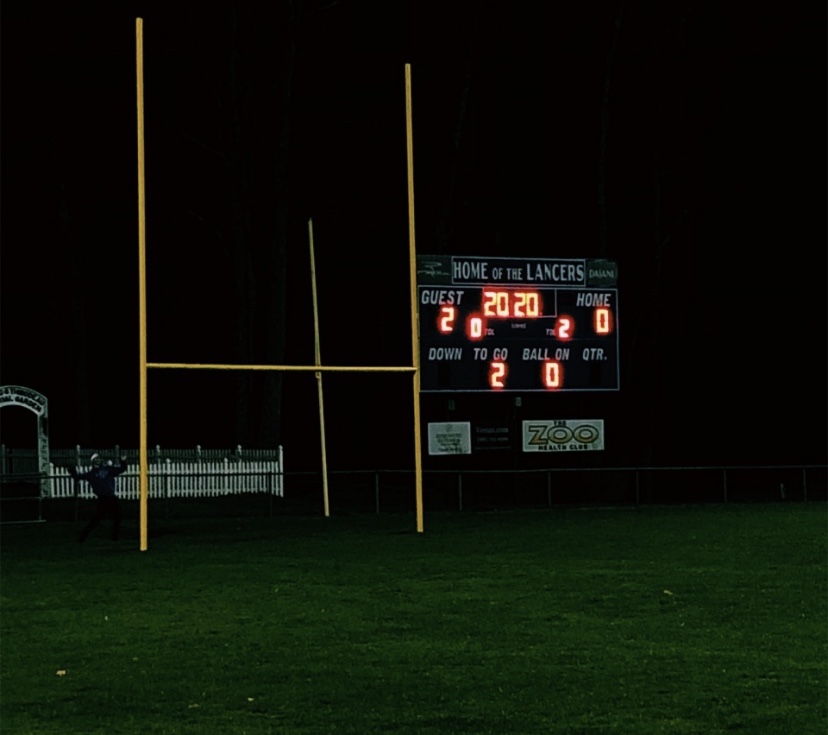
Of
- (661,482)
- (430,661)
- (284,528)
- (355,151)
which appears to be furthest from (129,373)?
(430,661)

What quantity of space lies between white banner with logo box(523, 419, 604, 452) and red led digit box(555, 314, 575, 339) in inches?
96.8

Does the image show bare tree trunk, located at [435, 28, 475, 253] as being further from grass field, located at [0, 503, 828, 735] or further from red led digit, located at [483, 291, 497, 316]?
grass field, located at [0, 503, 828, 735]

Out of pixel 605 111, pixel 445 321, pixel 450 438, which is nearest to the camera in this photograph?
pixel 445 321

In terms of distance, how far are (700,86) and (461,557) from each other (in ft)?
79.7

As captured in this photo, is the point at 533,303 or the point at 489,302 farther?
the point at 533,303

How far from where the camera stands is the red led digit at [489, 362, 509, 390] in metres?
23.1

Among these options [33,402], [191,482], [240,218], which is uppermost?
[240,218]

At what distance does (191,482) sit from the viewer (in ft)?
101

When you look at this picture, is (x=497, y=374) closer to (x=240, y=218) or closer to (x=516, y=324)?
(x=516, y=324)

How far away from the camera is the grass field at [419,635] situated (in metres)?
8.46

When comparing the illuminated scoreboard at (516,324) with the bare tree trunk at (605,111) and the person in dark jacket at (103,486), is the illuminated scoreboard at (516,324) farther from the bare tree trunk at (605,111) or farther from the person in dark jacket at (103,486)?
the bare tree trunk at (605,111)

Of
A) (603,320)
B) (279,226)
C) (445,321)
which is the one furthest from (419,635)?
(279,226)

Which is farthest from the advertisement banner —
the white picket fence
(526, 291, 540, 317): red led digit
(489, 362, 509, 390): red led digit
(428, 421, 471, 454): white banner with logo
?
the white picket fence

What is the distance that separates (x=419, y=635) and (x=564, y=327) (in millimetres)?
12496
